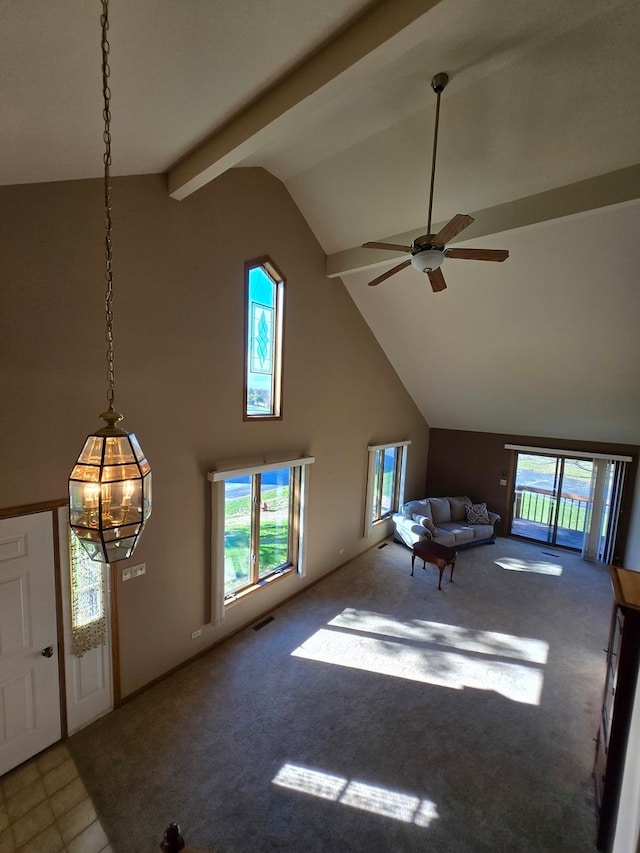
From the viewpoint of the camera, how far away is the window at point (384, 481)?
6.56 meters

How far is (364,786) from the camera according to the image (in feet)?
8.64

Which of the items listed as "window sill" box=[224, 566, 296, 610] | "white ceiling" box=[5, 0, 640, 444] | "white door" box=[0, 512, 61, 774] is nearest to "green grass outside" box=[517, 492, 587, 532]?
"white ceiling" box=[5, 0, 640, 444]

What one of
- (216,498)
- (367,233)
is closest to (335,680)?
(216,498)

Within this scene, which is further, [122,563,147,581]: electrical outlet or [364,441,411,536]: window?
[364,441,411,536]: window

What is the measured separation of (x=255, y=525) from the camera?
4457 mm

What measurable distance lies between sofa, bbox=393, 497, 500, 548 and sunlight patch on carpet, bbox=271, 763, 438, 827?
13.2 ft

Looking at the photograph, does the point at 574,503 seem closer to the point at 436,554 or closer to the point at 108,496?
the point at 436,554

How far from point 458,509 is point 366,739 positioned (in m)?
5.50

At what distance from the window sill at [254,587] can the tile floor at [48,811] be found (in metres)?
1.75

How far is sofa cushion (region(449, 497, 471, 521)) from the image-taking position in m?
7.75

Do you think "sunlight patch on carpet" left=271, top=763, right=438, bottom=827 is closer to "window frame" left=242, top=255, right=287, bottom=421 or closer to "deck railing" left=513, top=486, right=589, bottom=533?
"window frame" left=242, top=255, right=287, bottom=421

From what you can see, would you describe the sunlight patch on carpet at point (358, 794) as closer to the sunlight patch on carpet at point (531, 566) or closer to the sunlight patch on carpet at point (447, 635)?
the sunlight patch on carpet at point (447, 635)

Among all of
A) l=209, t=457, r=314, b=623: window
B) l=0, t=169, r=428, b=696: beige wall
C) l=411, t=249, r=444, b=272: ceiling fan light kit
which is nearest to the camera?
l=0, t=169, r=428, b=696: beige wall

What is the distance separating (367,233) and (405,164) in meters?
1.07
